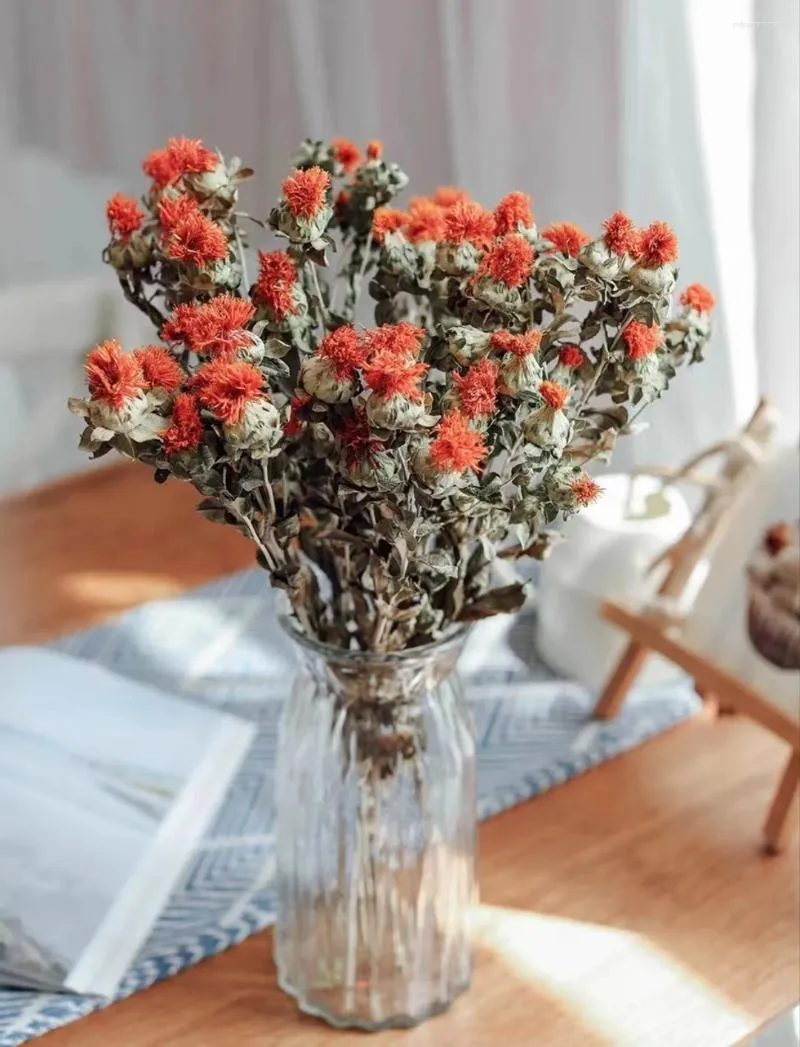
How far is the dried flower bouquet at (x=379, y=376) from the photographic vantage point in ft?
1.90

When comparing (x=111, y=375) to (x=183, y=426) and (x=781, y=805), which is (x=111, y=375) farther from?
(x=781, y=805)

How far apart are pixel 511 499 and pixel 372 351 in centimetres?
10

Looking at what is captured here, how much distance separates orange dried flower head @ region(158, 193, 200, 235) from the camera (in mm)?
638

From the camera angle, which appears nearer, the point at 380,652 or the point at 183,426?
the point at 183,426

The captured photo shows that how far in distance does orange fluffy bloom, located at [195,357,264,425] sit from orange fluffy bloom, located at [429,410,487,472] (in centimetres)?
8

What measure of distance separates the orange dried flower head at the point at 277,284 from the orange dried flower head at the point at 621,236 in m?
0.15

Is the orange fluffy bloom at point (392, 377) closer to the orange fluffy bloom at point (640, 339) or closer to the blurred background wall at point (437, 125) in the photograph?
the orange fluffy bloom at point (640, 339)

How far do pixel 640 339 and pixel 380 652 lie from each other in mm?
219

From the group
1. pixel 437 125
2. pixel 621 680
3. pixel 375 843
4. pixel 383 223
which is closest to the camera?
pixel 383 223

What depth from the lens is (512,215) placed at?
64cm

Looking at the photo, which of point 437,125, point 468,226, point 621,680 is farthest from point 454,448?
point 437,125

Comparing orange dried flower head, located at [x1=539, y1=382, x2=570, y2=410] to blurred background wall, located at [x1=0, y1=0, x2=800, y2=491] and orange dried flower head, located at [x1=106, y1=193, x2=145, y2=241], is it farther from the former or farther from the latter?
blurred background wall, located at [x1=0, y1=0, x2=800, y2=491]

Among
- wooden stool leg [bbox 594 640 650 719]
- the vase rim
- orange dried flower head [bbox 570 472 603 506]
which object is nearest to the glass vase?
the vase rim

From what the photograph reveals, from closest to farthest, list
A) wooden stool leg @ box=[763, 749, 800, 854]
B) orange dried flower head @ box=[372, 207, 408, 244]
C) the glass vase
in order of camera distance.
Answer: orange dried flower head @ box=[372, 207, 408, 244]
the glass vase
wooden stool leg @ box=[763, 749, 800, 854]
